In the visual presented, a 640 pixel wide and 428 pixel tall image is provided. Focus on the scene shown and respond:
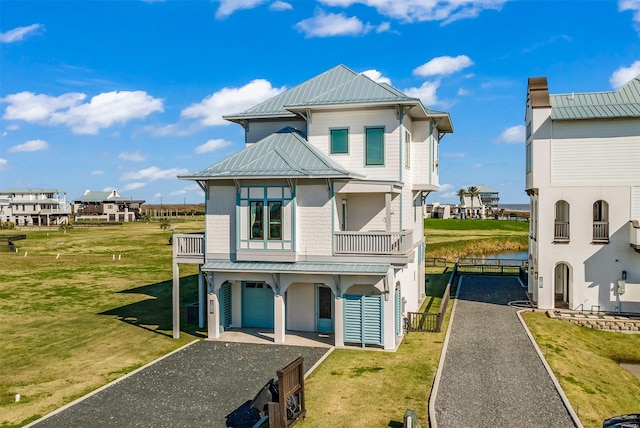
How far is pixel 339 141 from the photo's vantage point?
22078 millimetres

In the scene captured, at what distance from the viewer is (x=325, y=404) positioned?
1395 centimetres

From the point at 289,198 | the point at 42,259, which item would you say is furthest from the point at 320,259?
the point at 42,259

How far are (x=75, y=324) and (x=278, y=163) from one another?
12.8 m

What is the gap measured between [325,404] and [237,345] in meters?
6.84

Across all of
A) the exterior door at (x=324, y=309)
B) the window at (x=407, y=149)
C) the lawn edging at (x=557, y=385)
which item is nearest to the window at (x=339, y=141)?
the window at (x=407, y=149)

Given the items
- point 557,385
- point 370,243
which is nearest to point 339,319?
point 370,243

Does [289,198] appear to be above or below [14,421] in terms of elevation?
above

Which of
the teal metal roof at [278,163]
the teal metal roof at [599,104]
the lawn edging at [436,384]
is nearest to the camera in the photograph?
the lawn edging at [436,384]

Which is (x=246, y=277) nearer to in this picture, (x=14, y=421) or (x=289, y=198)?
(x=289, y=198)

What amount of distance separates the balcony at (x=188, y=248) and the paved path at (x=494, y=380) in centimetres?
1047

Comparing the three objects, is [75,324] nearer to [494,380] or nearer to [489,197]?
[494,380]

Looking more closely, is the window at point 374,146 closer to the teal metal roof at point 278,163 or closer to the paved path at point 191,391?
the teal metal roof at point 278,163

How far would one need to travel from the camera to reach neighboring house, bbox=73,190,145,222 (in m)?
130

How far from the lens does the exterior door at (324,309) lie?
2148cm
